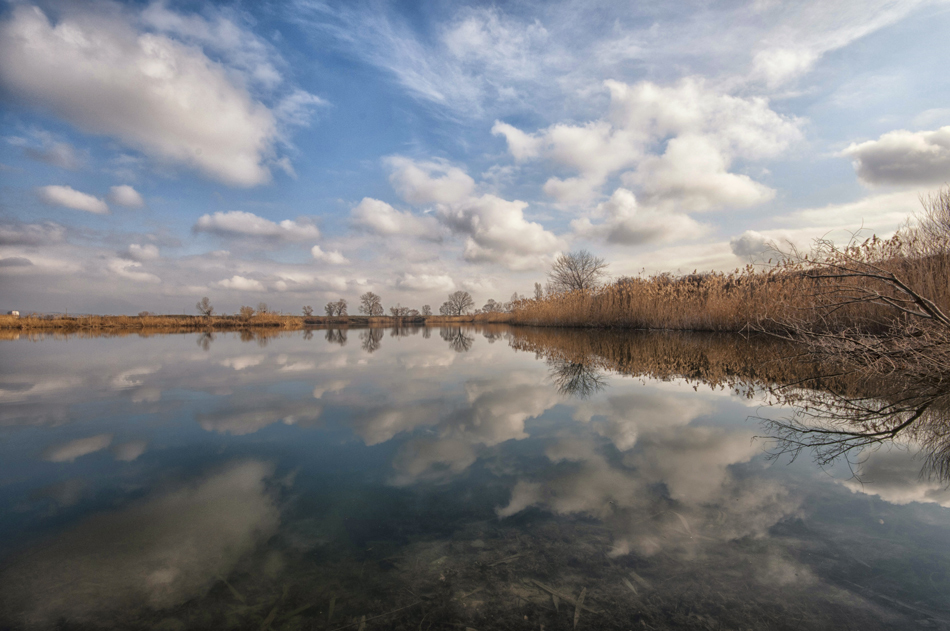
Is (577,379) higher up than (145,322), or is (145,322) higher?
(145,322)

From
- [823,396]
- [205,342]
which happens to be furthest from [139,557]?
[205,342]

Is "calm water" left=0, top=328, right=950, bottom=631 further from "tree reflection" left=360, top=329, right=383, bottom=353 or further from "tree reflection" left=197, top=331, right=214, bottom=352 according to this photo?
"tree reflection" left=197, top=331, right=214, bottom=352

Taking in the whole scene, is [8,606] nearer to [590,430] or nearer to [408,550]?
[408,550]

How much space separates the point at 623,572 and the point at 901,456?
210 centimetres

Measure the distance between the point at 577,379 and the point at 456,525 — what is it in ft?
10.7

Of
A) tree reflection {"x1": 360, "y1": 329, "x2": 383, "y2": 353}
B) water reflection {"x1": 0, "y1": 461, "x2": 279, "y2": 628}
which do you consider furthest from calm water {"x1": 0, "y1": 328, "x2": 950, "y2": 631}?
tree reflection {"x1": 360, "y1": 329, "x2": 383, "y2": 353}

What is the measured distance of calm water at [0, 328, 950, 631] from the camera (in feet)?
3.46

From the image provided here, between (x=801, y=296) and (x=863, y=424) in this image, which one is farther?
(x=801, y=296)

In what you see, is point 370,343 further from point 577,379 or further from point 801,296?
point 801,296

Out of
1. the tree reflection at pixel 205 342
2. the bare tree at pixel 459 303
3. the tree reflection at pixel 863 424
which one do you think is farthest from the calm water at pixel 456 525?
the bare tree at pixel 459 303

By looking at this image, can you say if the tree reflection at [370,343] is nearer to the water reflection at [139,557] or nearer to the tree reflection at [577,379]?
the tree reflection at [577,379]

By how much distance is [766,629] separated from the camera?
38.7 inches

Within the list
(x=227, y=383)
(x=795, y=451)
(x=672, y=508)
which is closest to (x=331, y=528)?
(x=672, y=508)

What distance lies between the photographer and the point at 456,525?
4.86ft
